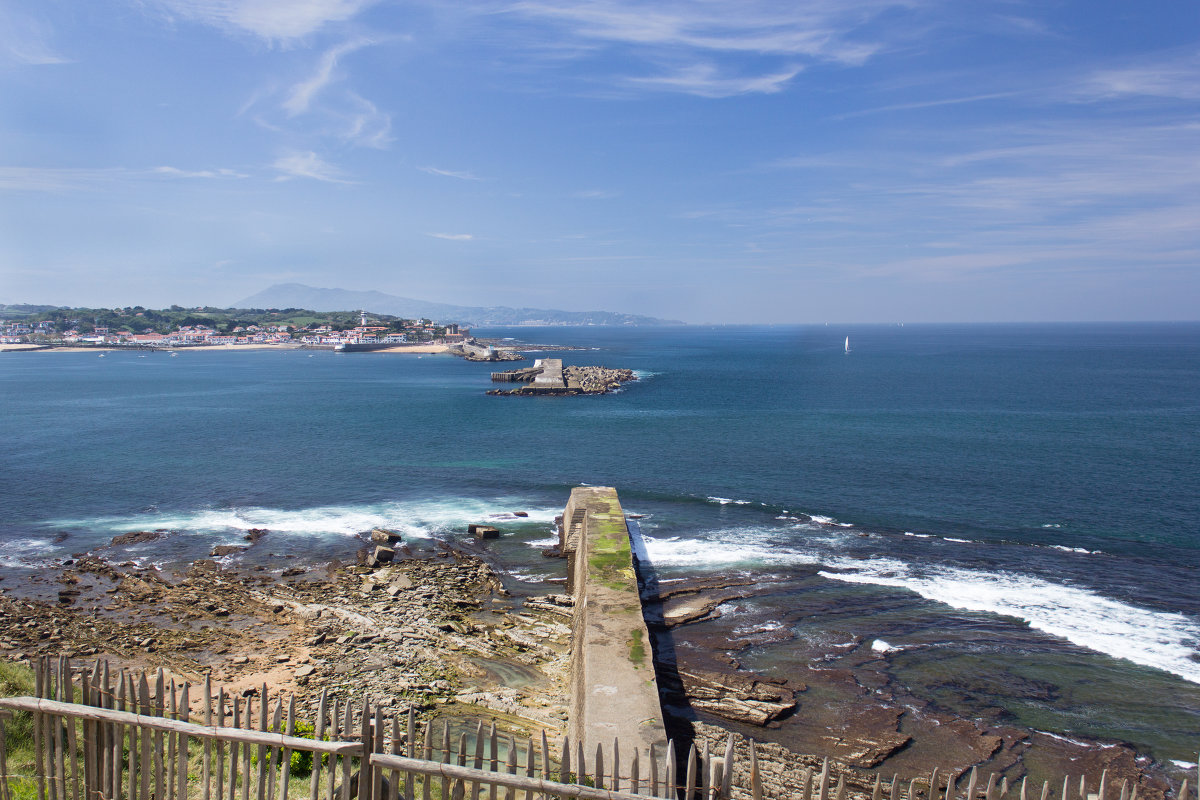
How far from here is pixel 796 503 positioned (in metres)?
32.9

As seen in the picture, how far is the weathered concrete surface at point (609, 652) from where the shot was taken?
39.8 ft

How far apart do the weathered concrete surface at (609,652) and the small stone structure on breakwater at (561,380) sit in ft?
175

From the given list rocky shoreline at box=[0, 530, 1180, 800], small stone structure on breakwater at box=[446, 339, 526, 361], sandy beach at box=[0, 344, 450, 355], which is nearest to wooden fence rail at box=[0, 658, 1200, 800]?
rocky shoreline at box=[0, 530, 1180, 800]

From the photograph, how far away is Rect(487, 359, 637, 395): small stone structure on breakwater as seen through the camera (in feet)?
255

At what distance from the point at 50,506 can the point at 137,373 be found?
8490cm

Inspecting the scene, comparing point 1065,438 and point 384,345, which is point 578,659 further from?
point 384,345

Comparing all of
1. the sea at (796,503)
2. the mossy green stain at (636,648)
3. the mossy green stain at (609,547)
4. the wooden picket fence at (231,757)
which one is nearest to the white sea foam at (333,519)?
the sea at (796,503)

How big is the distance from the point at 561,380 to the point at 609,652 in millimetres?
67824

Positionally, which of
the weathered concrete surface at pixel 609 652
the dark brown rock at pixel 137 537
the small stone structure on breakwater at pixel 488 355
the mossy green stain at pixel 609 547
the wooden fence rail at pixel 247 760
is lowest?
the dark brown rock at pixel 137 537

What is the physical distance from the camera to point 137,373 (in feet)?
342

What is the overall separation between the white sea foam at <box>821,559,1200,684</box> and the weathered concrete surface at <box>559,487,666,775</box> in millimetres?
7955

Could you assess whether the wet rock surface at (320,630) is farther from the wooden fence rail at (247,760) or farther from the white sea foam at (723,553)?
the wooden fence rail at (247,760)

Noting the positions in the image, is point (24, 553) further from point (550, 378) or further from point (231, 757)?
point (550, 378)

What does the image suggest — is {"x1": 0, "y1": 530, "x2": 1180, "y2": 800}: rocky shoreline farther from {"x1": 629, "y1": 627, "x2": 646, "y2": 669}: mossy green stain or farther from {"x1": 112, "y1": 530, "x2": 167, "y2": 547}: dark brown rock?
{"x1": 112, "y1": 530, "x2": 167, "y2": 547}: dark brown rock
